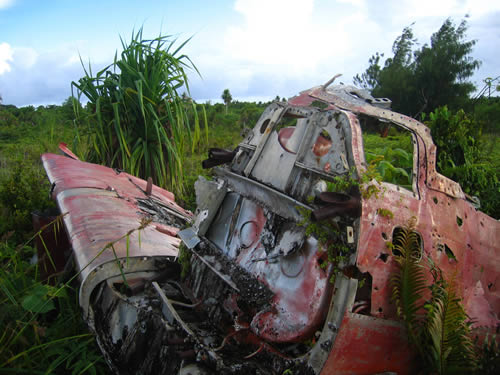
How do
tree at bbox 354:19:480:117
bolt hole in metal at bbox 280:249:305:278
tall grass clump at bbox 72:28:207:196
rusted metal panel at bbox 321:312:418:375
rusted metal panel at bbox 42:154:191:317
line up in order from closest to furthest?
rusted metal panel at bbox 321:312:418:375 → bolt hole in metal at bbox 280:249:305:278 → rusted metal panel at bbox 42:154:191:317 → tall grass clump at bbox 72:28:207:196 → tree at bbox 354:19:480:117

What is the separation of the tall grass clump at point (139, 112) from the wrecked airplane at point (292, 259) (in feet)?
11.0

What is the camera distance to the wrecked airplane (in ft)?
6.18

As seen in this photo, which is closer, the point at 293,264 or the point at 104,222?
the point at 293,264

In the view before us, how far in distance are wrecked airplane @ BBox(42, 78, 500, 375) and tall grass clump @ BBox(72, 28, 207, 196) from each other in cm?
335

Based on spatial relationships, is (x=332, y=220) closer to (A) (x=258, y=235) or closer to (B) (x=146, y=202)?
(A) (x=258, y=235)

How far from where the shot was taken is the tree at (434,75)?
1703 centimetres


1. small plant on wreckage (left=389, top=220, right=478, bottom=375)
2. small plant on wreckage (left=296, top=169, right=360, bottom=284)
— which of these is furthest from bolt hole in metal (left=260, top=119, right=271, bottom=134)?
small plant on wreckage (left=389, top=220, right=478, bottom=375)

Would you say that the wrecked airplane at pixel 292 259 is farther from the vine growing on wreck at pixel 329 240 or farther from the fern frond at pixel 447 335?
the fern frond at pixel 447 335

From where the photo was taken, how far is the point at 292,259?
2.14 m

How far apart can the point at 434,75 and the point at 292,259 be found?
19.3 metres

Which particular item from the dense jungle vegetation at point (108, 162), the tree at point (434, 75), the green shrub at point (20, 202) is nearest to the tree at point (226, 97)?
the tree at point (434, 75)

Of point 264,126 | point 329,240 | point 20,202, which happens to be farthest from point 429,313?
point 20,202

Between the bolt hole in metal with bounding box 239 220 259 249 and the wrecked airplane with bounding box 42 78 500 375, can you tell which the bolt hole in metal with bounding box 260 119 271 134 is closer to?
the wrecked airplane with bounding box 42 78 500 375

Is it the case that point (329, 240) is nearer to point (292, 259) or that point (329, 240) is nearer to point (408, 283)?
point (292, 259)
